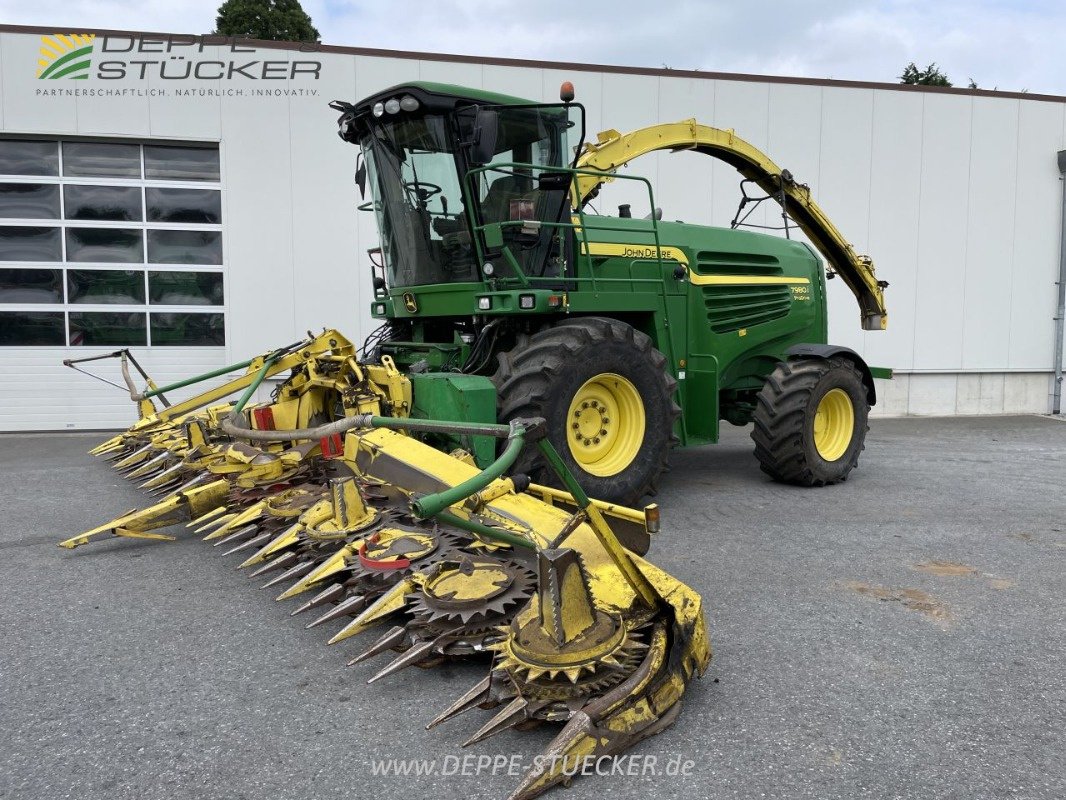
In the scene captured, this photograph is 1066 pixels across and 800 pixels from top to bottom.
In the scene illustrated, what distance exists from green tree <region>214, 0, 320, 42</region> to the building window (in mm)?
23360

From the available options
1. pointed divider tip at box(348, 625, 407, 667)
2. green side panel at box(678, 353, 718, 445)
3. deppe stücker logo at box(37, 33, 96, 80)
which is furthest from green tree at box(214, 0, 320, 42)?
pointed divider tip at box(348, 625, 407, 667)

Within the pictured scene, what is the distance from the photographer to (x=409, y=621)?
2984 millimetres

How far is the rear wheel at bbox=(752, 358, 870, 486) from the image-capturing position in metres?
6.11

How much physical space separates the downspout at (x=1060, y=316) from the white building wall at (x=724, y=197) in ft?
0.32

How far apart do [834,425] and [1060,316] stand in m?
7.96

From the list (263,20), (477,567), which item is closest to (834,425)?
(477,567)

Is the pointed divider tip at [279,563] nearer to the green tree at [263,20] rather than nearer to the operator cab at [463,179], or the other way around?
the operator cab at [463,179]

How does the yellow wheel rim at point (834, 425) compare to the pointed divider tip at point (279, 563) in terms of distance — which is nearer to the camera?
the pointed divider tip at point (279, 563)

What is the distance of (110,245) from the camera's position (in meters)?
9.69

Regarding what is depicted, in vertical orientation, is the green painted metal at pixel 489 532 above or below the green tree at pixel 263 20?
below

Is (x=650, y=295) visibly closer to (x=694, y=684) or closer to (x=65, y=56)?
(x=694, y=684)

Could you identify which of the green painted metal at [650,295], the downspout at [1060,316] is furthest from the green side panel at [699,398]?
the downspout at [1060,316]

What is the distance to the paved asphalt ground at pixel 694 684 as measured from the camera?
2.23 metres

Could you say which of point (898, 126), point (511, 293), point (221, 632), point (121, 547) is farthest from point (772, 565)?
point (898, 126)
